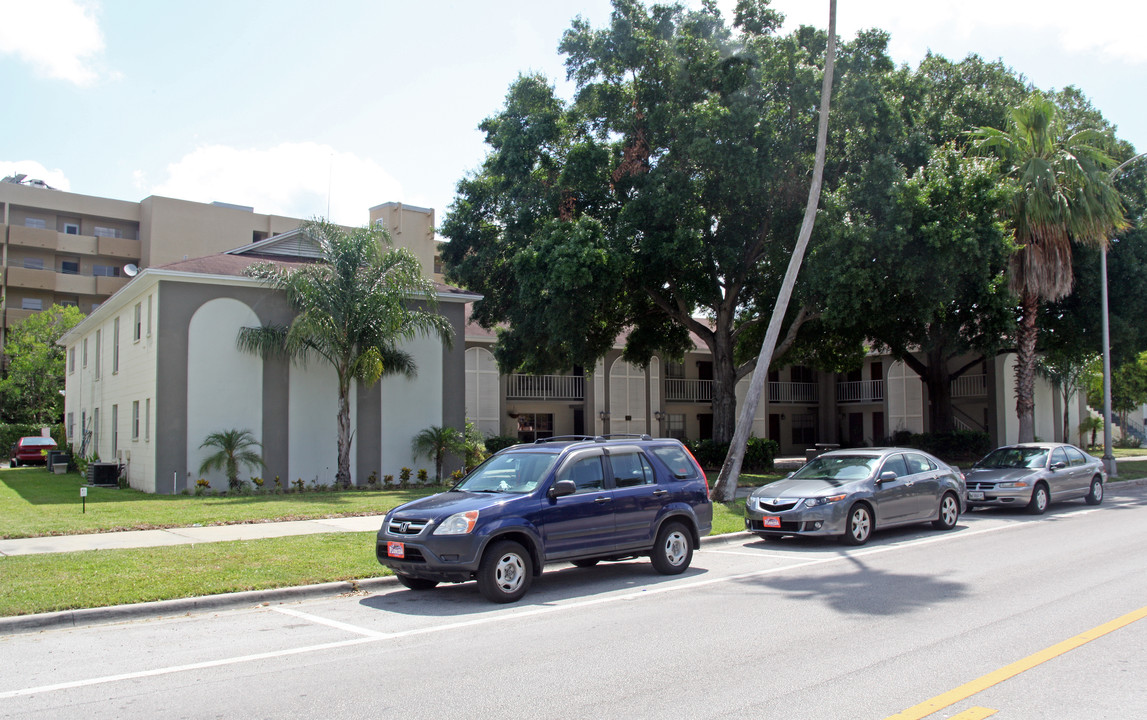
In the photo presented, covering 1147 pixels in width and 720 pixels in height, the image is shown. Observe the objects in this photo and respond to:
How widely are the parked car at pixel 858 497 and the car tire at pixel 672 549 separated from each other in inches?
107

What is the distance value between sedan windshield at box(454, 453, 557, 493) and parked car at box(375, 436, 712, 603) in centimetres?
1

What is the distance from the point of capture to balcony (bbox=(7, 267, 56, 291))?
5438 cm

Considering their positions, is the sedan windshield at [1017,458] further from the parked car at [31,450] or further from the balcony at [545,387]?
the parked car at [31,450]

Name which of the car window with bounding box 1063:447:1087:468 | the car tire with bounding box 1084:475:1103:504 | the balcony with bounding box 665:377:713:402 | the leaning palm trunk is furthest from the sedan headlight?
the balcony with bounding box 665:377:713:402

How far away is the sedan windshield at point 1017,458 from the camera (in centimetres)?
1774

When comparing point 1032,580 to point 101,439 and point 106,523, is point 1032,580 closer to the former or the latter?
point 106,523

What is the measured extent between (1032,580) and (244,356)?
19.0 meters

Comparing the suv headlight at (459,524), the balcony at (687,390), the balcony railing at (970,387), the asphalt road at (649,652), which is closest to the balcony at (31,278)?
the balcony at (687,390)

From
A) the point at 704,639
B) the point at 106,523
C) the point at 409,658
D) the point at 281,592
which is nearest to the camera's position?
the point at 409,658

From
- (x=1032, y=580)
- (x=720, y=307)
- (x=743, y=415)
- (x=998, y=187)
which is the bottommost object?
(x=1032, y=580)

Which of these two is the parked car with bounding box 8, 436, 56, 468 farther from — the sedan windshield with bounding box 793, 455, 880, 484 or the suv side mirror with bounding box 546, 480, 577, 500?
the suv side mirror with bounding box 546, 480, 577, 500

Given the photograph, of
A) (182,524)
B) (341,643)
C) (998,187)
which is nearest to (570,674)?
(341,643)

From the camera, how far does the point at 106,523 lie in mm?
14398

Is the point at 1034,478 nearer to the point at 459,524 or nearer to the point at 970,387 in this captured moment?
the point at 459,524
